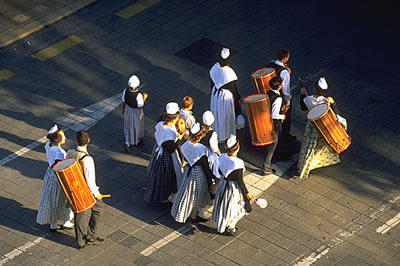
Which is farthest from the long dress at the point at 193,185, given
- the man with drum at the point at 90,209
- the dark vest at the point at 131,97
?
the dark vest at the point at 131,97

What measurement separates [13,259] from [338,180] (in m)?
5.84

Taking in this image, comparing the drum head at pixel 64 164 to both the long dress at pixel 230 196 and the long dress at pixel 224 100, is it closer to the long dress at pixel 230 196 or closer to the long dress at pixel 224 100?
the long dress at pixel 230 196

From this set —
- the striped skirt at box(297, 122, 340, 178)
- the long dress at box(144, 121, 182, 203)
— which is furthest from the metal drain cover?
the long dress at box(144, 121, 182, 203)

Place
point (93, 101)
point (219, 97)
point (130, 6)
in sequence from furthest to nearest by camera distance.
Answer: point (130, 6)
point (93, 101)
point (219, 97)

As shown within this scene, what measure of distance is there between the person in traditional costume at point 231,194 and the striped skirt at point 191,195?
0.29 meters

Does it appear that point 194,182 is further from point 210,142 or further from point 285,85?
point 285,85

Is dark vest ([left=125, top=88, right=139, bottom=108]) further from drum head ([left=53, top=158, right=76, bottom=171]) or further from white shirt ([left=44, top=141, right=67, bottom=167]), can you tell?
drum head ([left=53, top=158, right=76, bottom=171])

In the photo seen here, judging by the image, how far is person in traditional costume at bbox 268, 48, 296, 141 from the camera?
1559 cm

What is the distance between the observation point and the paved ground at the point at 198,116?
13906 mm

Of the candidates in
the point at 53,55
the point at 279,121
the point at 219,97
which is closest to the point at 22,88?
the point at 53,55

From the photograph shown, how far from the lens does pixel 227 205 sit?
45.0 feet

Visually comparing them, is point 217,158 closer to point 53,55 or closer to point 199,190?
point 199,190

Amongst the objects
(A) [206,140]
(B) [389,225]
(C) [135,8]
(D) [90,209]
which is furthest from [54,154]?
(C) [135,8]

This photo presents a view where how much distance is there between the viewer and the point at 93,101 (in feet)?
59.0
